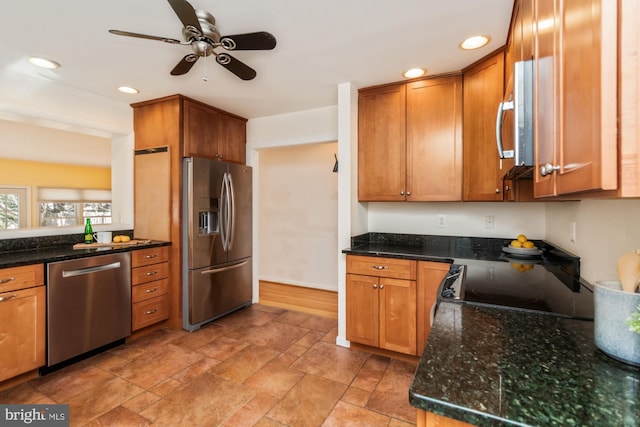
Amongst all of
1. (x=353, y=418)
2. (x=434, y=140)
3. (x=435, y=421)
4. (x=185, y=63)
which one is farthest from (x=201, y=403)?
(x=434, y=140)

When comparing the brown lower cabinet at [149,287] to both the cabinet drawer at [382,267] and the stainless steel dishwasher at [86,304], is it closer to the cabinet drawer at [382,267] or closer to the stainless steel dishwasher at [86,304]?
the stainless steel dishwasher at [86,304]

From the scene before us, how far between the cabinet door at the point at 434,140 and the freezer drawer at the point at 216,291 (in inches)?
83.1

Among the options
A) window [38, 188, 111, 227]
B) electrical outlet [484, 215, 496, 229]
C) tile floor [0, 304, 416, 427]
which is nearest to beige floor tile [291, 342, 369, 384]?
tile floor [0, 304, 416, 427]

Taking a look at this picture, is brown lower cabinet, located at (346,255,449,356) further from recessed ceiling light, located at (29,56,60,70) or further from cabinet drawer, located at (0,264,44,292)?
recessed ceiling light, located at (29,56,60,70)

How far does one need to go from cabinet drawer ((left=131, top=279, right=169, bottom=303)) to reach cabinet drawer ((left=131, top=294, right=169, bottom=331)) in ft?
0.13

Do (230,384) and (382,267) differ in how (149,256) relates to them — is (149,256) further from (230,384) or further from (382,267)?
(382,267)

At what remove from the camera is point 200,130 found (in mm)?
3240

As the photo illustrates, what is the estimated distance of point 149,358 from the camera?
2533 millimetres

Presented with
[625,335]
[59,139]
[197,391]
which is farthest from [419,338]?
Answer: [59,139]

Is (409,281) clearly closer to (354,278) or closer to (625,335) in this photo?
(354,278)

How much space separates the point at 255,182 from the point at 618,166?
3673 millimetres

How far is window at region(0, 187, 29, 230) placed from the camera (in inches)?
208

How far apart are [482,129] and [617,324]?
1904mm

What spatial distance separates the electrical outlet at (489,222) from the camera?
8.93 feet
